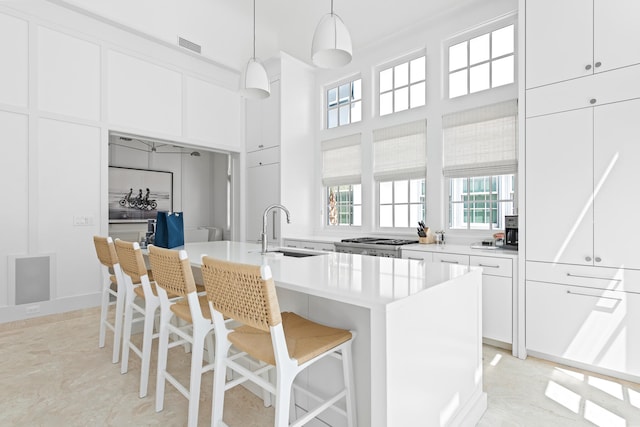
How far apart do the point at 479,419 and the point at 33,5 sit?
5.55 metres

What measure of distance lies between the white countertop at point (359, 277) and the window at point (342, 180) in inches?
104

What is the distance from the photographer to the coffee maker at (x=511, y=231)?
10.00 ft

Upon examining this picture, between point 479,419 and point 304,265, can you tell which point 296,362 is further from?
point 479,419

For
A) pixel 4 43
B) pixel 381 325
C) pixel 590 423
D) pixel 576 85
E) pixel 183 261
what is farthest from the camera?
pixel 4 43

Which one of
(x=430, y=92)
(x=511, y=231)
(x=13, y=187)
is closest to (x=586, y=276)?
(x=511, y=231)

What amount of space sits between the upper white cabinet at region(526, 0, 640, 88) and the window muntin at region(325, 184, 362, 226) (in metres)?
2.61

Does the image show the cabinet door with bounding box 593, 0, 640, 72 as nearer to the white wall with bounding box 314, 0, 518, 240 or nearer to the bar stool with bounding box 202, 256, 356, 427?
the white wall with bounding box 314, 0, 518, 240

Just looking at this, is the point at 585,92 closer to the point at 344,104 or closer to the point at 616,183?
the point at 616,183

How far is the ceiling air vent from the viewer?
4797 millimetres

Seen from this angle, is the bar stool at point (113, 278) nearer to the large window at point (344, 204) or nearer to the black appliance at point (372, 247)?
the black appliance at point (372, 247)

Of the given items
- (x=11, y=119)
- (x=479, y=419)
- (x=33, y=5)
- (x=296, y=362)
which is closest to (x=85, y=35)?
(x=33, y=5)

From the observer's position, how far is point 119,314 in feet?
8.42

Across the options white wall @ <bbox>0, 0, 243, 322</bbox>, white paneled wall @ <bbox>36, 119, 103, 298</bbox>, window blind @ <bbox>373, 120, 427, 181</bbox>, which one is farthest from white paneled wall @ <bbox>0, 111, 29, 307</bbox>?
window blind @ <bbox>373, 120, 427, 181</bbox>

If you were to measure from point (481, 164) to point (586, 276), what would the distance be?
4.89 ft
